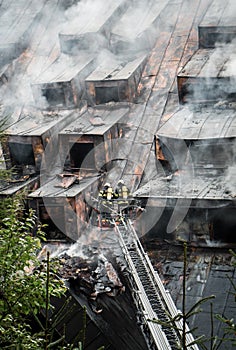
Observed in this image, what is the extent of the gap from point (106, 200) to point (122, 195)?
1.90 ft

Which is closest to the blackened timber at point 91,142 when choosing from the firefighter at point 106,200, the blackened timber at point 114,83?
the blackened timber at point 114,83

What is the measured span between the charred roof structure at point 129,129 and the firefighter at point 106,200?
27.5 inches

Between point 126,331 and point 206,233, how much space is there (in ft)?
13.2

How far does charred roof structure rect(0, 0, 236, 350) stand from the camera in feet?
49.0

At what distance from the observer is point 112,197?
57.2ft

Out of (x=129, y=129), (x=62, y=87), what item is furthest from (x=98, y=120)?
(x=62, y=87)

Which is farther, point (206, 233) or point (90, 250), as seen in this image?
point (90, 250)

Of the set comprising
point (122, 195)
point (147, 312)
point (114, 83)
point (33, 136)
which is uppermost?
point (114, 83)

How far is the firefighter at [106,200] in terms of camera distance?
17.2 metres

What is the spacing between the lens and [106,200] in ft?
56.6

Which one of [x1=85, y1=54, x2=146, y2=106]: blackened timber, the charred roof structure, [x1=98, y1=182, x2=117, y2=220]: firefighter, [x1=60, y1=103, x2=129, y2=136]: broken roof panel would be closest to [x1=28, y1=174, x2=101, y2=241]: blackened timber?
the charred roof structure

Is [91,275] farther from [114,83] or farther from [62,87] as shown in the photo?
[62,87]

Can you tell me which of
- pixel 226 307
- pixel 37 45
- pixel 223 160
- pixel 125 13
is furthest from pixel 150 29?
pixel 226 307

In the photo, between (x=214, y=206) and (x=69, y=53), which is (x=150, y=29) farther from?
(x=214, y=206)
